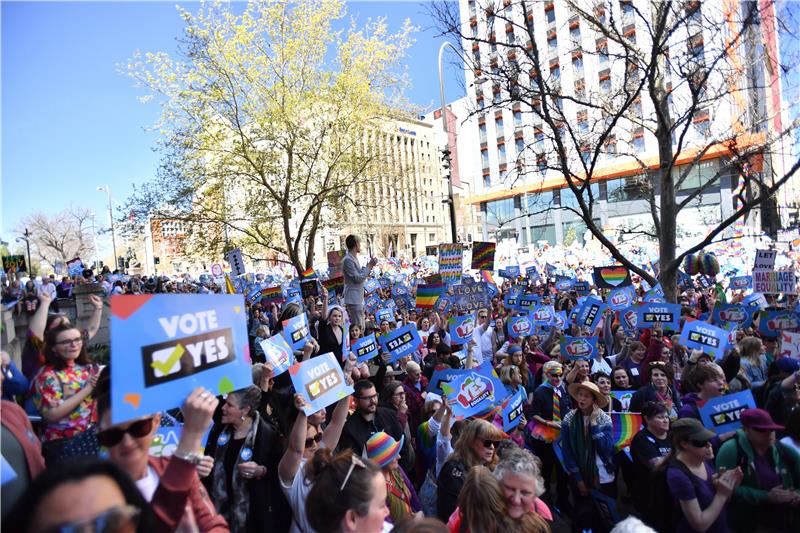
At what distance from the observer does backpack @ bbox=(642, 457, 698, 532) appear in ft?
11.6

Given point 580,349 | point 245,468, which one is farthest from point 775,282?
point 245,468

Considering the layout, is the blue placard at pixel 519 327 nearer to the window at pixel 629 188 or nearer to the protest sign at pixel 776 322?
the protest sign at pixel 776 322

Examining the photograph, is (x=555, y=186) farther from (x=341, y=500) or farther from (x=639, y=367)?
(x=341, y=500)

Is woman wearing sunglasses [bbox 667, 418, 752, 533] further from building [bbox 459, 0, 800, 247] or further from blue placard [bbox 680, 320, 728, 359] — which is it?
building [bbox 459, 0, 800, 247]

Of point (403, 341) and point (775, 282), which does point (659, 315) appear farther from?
point (403, 341)

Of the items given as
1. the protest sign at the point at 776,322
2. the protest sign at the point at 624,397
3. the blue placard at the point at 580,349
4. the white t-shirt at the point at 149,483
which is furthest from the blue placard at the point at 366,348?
the protest sign at the point at 776,322

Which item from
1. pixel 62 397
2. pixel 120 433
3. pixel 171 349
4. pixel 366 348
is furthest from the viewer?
pixel 366 348

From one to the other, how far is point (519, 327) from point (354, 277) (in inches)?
112

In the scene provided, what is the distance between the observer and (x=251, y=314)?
13.5 m

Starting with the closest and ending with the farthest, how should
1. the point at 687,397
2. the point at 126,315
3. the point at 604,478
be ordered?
1. the point at 126,315
2. the point at 604,478
3. the point at 687,397

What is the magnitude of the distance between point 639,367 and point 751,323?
340 centimetres

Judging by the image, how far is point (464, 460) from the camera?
146 inches

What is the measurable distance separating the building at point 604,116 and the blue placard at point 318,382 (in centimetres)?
481

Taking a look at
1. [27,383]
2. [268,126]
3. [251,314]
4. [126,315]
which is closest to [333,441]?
[27,383]
